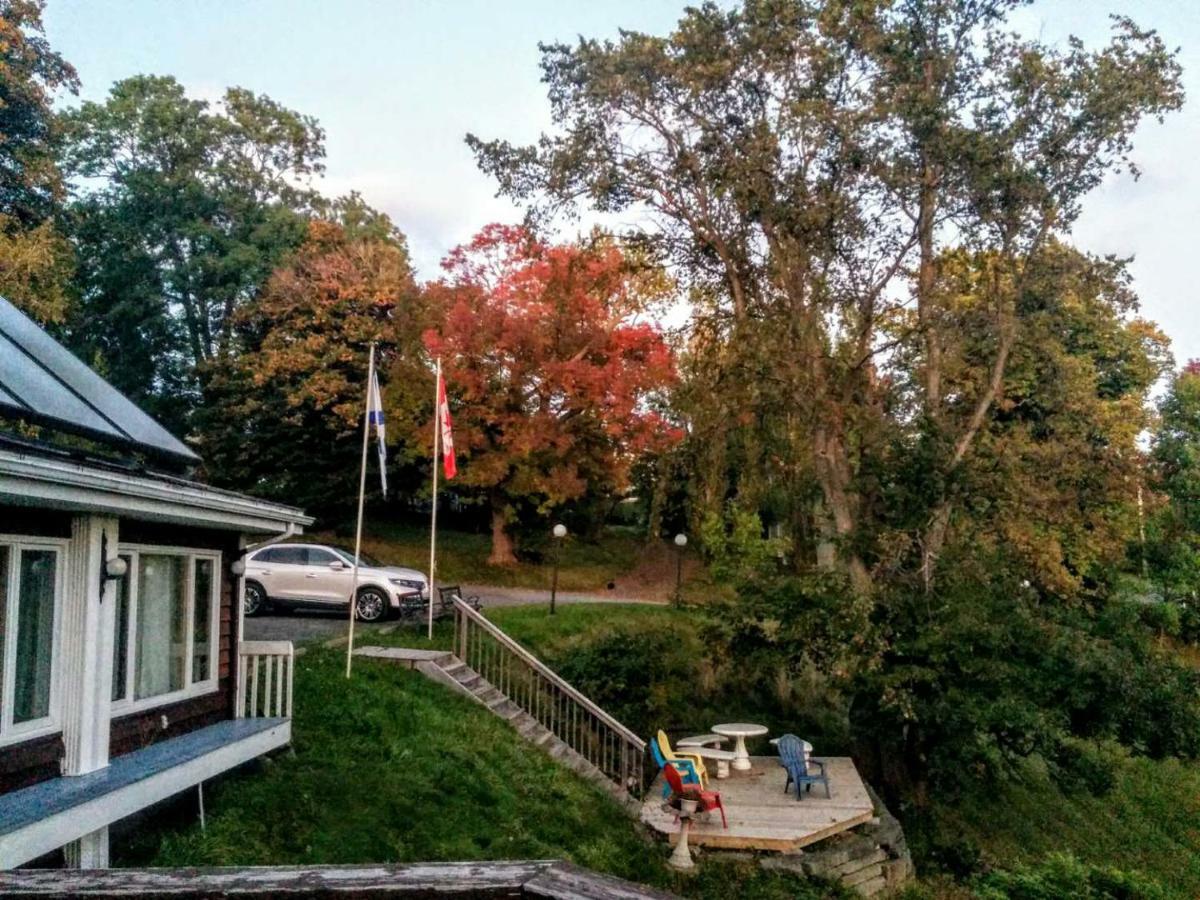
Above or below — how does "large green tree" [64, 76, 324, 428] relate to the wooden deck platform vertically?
above

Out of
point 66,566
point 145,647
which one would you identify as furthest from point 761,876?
point 66,566

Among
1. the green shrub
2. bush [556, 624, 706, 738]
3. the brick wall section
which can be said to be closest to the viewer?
the brick wall section

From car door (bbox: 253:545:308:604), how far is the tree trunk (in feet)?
39.8

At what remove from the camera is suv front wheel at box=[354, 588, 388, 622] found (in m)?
20.0

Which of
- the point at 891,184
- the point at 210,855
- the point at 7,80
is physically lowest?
the point at 210,855

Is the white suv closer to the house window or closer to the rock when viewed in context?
the rock

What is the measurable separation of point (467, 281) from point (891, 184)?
15541mm

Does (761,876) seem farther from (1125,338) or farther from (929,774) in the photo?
(1125,338)

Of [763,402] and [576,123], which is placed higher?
[576,123]

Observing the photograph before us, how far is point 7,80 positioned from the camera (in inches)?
925

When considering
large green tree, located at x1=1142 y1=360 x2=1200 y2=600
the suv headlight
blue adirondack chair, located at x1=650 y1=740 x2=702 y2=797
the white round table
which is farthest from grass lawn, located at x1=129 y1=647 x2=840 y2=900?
large green tree, located at x1=1142 y1=360 x2=1200 y2=600

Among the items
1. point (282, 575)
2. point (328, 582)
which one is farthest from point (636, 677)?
point (282, 575)

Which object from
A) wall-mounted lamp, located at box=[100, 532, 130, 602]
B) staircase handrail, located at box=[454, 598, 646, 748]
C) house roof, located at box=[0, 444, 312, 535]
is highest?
house roof, located at box=[0, 444, 312, 535]

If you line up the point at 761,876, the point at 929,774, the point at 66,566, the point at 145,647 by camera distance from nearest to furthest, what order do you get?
the point at 66,566, the point at 145,647, the point at 761,876, the point at 929,774
